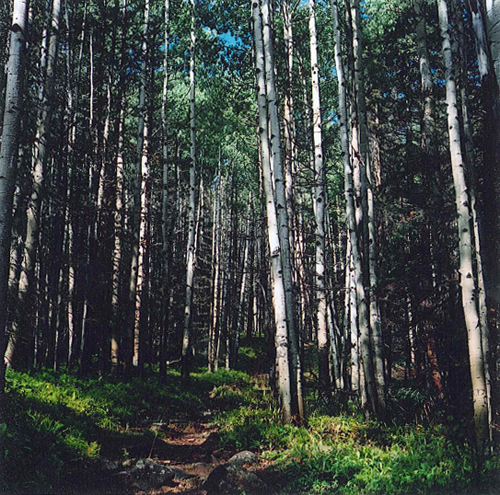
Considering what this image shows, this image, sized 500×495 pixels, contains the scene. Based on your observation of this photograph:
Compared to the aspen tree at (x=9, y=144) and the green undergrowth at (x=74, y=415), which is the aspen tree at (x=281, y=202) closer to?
the green undergrowth at (x=74, y=415)

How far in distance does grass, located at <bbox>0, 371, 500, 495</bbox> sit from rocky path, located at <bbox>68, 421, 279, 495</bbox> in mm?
179

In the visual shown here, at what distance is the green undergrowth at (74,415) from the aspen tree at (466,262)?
15.4ft

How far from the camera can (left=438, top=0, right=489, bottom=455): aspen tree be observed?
494cm

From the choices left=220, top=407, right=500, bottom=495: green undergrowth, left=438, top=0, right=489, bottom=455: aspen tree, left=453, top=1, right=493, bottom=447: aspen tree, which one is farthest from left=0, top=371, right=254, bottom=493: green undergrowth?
left=453, top=1, right=493, bottom=447: aspen tree

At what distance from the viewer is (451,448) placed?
542 centimetres

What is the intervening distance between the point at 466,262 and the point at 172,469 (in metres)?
4.61

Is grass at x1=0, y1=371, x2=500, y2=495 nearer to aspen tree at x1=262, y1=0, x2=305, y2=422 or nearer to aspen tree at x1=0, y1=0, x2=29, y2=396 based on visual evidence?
aspen tree at x1=0, y1=0, x2=29, y2=396

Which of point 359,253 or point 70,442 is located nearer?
point 70,442

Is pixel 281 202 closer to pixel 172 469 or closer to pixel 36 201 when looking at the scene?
pixel 172 469

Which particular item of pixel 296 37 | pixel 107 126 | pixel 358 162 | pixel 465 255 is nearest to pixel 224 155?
pixel 296 37

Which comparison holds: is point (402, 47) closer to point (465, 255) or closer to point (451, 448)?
point (465, 255)

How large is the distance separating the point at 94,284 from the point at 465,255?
11358 millimetres

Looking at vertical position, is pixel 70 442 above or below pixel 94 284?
below

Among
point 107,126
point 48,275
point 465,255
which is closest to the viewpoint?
point 465,255
